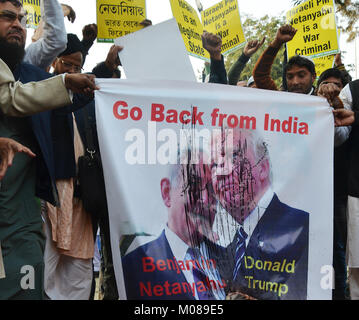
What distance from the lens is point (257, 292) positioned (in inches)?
130

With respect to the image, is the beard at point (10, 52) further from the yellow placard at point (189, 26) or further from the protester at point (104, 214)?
the yellow placard at point (189, 26)

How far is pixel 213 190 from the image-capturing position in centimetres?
338

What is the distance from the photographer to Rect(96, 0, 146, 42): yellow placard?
16.6ft

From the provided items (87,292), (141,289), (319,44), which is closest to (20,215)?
(141,289)

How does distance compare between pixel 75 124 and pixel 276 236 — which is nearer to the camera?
pixel 276 236

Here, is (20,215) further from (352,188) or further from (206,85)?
(352,188)

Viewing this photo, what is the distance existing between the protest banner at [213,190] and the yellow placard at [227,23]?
260cm

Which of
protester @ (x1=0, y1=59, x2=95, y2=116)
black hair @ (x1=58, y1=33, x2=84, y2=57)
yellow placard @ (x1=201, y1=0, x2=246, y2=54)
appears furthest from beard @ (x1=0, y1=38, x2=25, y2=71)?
yellow placard @ (x1=201, y1=0, x2=246, y2=54)

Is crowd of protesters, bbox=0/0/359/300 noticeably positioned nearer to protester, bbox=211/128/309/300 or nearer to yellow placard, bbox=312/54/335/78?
protester, bbox=211/128/309/300

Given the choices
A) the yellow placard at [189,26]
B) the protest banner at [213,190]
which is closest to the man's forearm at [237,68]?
the yellow placard at [189,26]

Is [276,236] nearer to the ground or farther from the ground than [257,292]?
farther from the ground

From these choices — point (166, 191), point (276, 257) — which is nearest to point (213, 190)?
point (166, 191)

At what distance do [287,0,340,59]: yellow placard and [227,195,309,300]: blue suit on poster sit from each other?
308 cm
